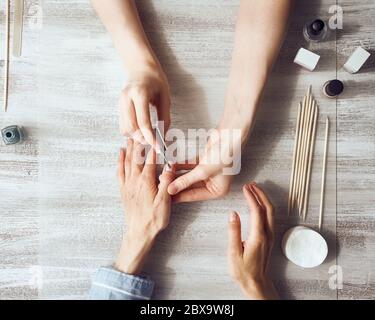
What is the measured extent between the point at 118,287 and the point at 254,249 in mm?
351

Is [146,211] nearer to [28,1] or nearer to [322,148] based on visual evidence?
[322,148]

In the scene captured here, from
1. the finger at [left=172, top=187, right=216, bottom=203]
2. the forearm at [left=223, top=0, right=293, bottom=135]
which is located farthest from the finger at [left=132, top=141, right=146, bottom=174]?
the forearm at [left=223, top=0, right=293, bottom=135]

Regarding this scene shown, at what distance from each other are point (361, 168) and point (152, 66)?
0.59m

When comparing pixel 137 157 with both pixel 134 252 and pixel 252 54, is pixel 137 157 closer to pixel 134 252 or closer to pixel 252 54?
pixel 134 252

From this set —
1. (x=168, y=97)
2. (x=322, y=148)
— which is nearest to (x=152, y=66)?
(x=168, y=97)

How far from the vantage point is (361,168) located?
1046 mm

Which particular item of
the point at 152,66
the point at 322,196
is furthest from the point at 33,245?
the point at 322,196

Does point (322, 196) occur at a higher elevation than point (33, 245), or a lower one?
higher

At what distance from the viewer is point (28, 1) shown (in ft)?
3.49

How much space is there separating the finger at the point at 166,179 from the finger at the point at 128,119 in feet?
0.30

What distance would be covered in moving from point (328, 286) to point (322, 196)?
0.23 meters

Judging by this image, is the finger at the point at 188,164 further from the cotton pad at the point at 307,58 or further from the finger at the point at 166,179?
the cotton pad at the point at 307,58

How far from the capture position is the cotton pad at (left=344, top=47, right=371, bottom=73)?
1.03 meters

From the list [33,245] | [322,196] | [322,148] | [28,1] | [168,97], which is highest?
[28,1]
